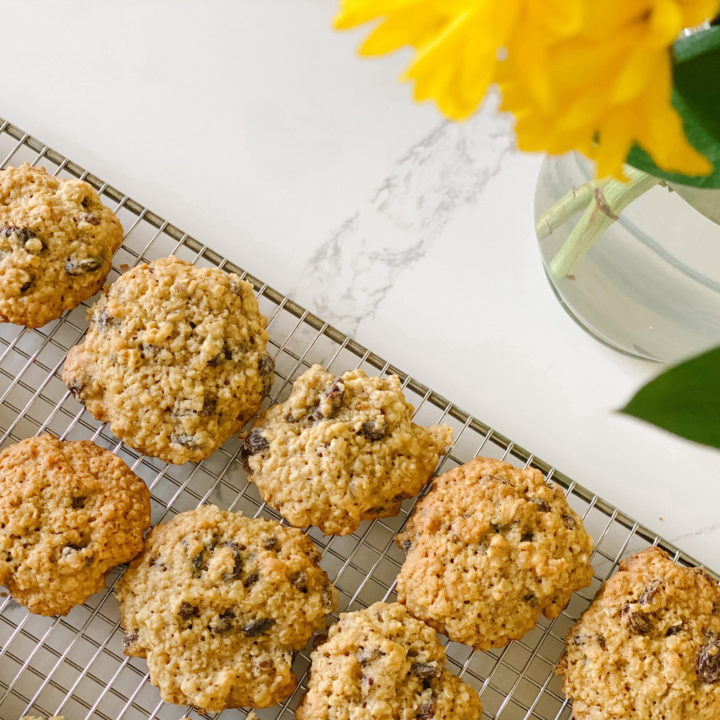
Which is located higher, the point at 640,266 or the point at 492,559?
the point at 640,266

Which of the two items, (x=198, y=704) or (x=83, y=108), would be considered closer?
(x=198, y=704)

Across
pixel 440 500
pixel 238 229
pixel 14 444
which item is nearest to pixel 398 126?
pixel 238 229

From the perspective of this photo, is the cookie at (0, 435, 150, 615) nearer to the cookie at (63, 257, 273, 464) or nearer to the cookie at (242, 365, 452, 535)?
the cookie at (63, 257, 273, 464)

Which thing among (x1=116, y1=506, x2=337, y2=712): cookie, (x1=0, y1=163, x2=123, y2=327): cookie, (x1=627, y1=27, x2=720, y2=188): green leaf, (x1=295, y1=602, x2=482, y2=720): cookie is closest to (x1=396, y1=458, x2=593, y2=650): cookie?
(x1=295, y1=602, x2=482, y2=720): cookie

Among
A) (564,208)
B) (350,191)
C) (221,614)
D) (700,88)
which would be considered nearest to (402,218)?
(350,191)

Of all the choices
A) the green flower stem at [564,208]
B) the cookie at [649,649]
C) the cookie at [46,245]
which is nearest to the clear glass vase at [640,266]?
the green flower stem at [564,208]

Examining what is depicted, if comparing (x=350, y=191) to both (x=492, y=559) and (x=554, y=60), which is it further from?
(x=554, y=60)

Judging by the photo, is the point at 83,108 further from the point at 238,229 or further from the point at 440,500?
the point at 440,500
